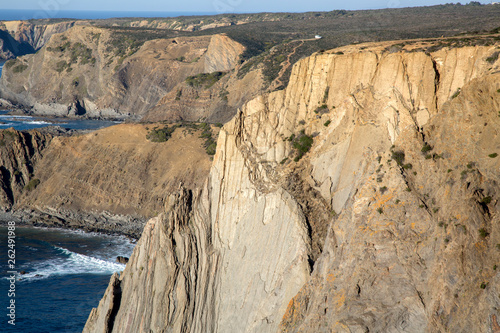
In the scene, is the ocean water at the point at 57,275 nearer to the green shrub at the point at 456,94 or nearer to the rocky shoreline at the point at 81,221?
the rocky shoreline at the point at 81,221

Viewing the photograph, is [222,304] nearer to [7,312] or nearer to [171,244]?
[171,244]

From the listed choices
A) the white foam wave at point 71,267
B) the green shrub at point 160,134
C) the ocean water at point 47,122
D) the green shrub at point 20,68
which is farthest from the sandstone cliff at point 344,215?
the green shrub at point 20,68

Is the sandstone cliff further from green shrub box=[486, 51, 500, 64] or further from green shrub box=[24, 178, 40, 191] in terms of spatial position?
green shrub box=[24, 178, 40, 191]

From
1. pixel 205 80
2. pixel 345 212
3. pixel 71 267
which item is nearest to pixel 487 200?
pixel 345 212

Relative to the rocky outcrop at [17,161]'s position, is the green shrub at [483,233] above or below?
above

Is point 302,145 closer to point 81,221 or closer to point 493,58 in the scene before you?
point 493,58

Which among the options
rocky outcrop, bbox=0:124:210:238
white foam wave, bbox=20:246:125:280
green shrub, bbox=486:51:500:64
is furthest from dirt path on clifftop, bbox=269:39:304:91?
green shrub, bbox=486:51:500:64
